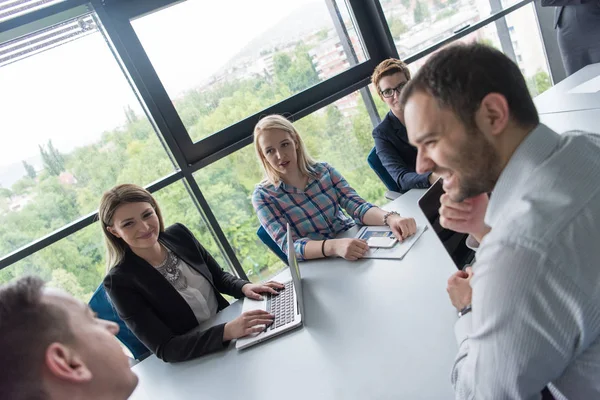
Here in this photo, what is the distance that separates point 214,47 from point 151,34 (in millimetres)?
414

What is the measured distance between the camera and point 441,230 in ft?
4.02

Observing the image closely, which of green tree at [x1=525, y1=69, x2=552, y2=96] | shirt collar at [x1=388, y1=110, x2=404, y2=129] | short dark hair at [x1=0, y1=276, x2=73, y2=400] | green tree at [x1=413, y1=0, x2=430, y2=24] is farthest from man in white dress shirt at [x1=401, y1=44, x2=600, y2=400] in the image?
green tree at [x1=525, y1=69, x2=552, y2=96]

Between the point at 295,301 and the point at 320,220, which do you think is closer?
the point at 295,301

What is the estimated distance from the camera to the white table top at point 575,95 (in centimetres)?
220

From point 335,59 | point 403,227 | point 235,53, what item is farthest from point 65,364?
point 335,59

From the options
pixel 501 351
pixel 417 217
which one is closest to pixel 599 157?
pixel 501 351

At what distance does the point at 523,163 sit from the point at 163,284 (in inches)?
58.9

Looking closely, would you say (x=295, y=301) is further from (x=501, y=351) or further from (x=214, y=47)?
(x=214, y=47)

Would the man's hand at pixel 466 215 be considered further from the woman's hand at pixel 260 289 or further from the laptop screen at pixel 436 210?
the woman's hand at pixel 260 289

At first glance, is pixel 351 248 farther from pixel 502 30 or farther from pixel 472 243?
pixel 502 30

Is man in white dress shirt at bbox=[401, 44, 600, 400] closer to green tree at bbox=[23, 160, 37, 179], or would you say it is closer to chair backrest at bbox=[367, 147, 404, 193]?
chair backrest at bbox=[367, 147, 404, 193]

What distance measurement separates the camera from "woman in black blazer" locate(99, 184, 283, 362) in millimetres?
1550

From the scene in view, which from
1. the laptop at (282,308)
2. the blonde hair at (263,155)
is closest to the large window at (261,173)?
the blonde hair at (263,155)

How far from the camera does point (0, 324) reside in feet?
2.37
